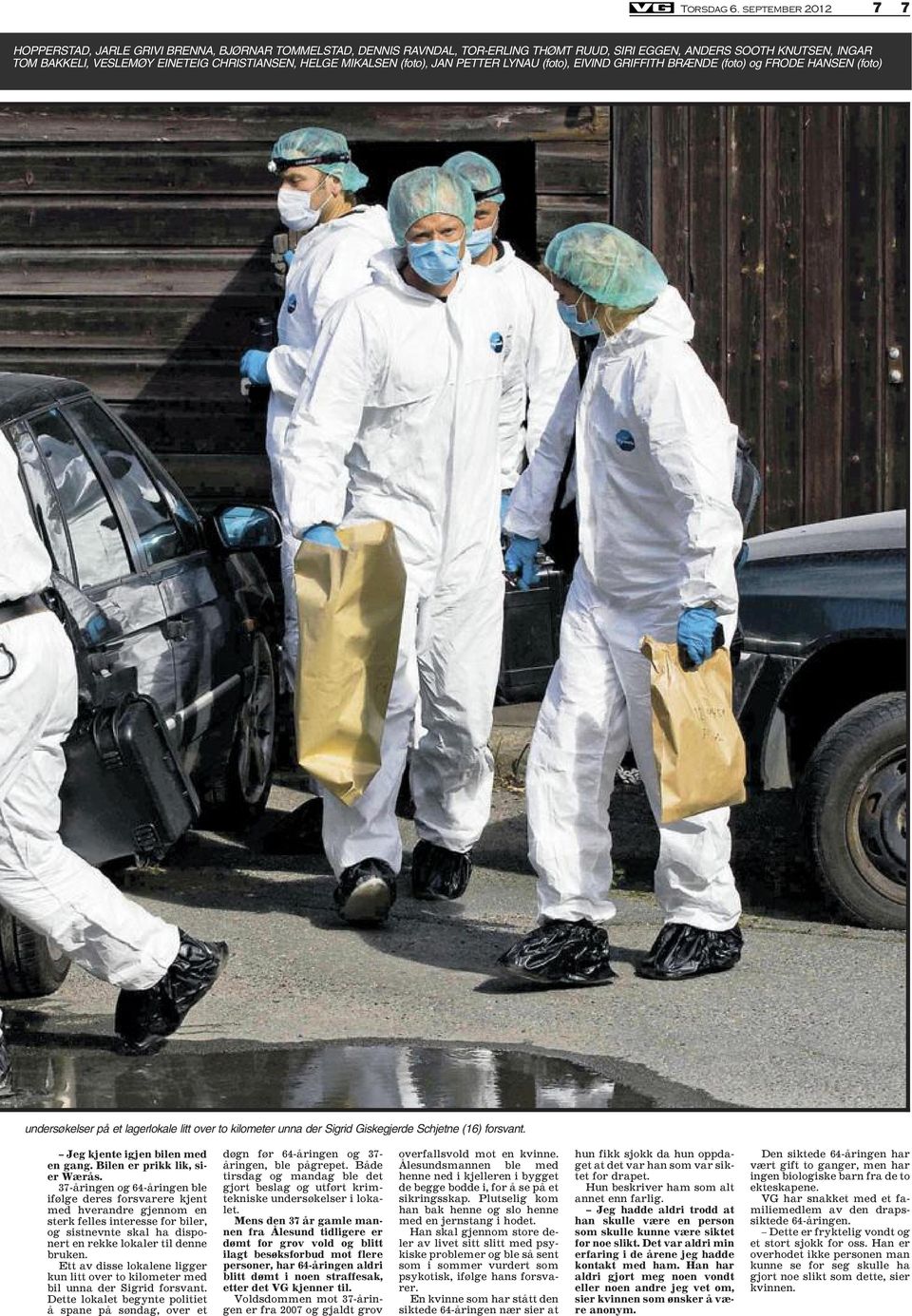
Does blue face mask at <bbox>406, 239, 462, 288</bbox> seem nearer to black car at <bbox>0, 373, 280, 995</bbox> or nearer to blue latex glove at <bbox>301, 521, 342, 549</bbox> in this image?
blue latex glove at <bbox>301, 521, 342, 549</bbox>

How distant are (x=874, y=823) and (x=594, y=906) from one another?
94 cm

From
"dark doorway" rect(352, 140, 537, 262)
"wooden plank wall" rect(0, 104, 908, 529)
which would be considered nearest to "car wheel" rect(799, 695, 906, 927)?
"wooden plank wall" rect(0, 104, 908, 529)

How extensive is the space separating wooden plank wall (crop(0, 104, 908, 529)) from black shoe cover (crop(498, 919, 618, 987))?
3617 millimetres

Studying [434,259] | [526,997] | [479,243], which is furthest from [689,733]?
[479,243]

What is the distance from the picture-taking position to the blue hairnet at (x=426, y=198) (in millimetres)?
6074

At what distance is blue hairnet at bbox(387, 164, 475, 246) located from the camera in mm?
6074

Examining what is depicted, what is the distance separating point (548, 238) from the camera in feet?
29.5

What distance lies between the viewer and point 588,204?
29.5 ft

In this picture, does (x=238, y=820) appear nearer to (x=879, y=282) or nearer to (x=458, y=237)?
(x=458, y=237)

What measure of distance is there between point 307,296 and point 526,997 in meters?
2.63

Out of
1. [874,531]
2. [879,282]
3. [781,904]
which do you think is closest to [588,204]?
[879,282]

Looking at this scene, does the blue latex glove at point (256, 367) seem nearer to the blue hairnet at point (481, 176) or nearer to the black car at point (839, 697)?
the blue hairnet at point (481, 176)

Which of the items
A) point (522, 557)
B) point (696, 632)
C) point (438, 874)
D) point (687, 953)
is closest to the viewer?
point (696, 632)

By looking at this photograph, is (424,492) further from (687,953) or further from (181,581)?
(687,953)
